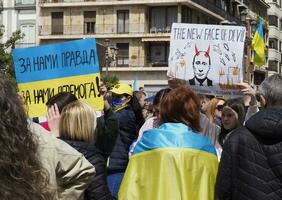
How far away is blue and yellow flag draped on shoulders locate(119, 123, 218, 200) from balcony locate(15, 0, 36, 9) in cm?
4780

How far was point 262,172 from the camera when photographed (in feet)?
13.3

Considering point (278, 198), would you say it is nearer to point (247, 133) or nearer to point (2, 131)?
point (247, 133)

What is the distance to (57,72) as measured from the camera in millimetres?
6902

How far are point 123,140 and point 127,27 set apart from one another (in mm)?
40711

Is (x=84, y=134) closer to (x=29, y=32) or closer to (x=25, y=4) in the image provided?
(x=29, y=32)

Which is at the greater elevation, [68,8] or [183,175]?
[68,8]

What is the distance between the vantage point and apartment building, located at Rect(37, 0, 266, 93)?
4625 centimetres

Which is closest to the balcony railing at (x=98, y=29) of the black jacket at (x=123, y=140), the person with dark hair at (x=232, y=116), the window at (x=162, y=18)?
the window at (x=162, y=18)

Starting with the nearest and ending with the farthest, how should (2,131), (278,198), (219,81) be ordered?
(2,131), (278,198), (219,81)

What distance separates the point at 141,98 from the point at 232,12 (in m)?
52.2

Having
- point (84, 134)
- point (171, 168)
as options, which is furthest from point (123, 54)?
point (171, 168)

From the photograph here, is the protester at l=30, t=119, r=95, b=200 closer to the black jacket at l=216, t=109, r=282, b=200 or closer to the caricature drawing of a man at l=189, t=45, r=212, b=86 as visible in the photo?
the black jacket at l=216, t=109, r=282, b=200

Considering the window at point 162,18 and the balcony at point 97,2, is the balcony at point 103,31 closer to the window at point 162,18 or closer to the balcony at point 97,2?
the window at point 162,18

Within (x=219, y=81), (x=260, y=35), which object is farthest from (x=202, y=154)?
(x=260, y=35)
